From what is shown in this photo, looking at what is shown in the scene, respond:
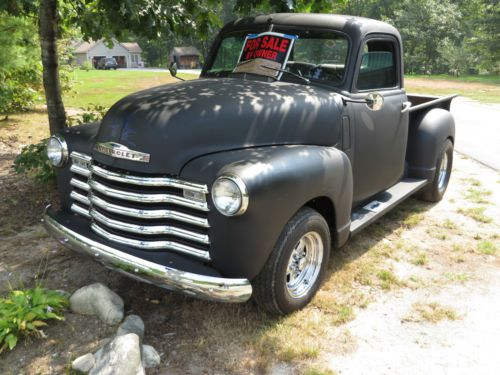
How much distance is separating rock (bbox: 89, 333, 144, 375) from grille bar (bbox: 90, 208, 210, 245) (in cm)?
60

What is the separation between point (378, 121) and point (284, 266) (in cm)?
174

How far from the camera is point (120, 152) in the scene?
2.79m

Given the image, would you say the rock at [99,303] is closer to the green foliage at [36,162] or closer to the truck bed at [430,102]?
the green foliage at [36,162]

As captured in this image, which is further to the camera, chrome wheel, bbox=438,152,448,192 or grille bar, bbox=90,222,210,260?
chrome wheel, bbox=438,152,448,192

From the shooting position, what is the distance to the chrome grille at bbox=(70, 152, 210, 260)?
262 cm

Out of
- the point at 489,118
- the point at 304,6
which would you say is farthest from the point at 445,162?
the point at 489,118

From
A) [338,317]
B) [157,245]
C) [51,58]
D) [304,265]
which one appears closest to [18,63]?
[51,58]

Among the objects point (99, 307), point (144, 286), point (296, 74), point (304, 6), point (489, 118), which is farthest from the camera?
point (489, 118)

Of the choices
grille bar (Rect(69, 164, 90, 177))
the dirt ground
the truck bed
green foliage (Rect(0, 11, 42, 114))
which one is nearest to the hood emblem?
grille bar (Rect(69, 164, 90, 177))

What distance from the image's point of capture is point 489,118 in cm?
1246

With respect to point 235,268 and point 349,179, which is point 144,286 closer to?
point 235,268

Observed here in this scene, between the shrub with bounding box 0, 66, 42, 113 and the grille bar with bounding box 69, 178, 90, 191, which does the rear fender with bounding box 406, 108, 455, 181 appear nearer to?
the grille bar with bounding box 69, 178, 90, 191

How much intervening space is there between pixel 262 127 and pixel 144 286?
1502 millimetres

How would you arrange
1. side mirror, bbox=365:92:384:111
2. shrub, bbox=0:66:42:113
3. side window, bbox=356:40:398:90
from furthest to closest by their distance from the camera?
shrub, bbox=0:66:42:113 → side window, bbox=356:40:398:90 → side mirror, bbox=365:92:384:111
